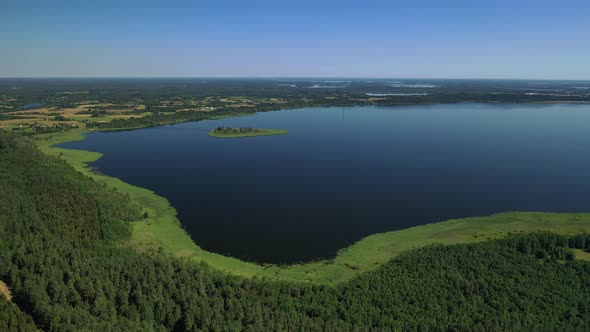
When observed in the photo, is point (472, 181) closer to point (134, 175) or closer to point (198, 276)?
point (198, 276)

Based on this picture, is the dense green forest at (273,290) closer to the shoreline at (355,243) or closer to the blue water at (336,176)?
the shoreline at (355,243)

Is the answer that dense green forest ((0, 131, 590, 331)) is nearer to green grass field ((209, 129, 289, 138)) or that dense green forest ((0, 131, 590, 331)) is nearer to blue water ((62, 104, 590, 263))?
blue water ((62, 104, 590, 263))

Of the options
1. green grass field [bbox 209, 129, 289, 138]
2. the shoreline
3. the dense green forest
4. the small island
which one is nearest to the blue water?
the shoreline

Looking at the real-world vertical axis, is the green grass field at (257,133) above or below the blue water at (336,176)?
above

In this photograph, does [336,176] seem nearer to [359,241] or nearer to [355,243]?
[359,241]

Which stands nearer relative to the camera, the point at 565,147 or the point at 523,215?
the point at 523,215

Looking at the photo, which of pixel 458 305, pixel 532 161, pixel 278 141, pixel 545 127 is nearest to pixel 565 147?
pixel 532 161

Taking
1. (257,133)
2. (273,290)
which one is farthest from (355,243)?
(257,133)

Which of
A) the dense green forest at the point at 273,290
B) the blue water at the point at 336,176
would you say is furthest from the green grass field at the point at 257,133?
the dense green forest at the point at 273,290
